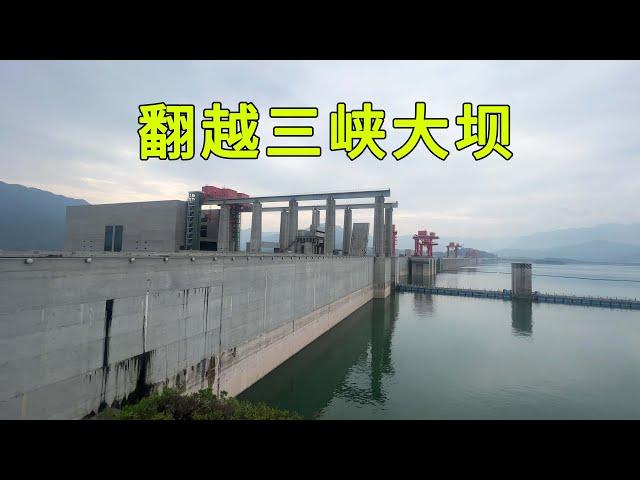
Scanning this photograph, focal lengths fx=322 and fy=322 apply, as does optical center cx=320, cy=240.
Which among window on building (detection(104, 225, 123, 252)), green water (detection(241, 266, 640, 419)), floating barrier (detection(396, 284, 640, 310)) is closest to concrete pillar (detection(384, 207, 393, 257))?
floating barrier (detection(396, 284, 640, 310))

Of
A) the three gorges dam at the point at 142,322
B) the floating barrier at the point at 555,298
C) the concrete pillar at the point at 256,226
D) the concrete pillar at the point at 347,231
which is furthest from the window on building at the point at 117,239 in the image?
the floating barrier at the point at 555,298

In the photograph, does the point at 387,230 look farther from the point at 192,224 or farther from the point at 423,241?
the point at 423,241

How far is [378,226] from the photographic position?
62.9m

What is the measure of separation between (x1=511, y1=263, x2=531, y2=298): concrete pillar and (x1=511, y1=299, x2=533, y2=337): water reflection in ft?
4.57

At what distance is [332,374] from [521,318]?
36.3m

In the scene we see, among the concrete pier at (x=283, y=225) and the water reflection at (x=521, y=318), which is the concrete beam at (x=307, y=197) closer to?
the concrete pier at (x=283, y=225)

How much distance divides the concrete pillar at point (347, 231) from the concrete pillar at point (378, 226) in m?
6.03

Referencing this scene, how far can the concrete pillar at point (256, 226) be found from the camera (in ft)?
199
